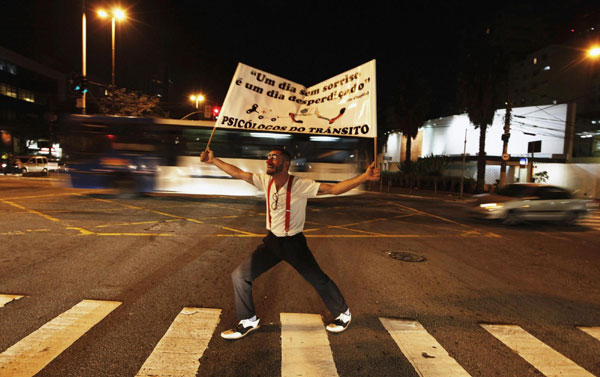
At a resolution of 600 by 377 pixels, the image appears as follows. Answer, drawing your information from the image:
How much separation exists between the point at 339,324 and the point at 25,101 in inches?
2833

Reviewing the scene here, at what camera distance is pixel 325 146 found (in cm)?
1468

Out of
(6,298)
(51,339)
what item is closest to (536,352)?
(51,339)

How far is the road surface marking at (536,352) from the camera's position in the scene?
3.29 meters

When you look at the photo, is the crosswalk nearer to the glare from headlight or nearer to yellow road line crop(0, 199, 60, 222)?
yellow road line crop(0, 199, 60, 222)

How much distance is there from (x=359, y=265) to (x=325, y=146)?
8.59m

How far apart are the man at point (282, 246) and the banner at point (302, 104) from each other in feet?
5.03

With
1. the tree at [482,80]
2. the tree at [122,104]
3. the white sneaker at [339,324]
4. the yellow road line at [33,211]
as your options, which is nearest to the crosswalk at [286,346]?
the white sneaker at [339,324]

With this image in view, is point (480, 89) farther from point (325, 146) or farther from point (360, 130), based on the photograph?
point (360, 130)

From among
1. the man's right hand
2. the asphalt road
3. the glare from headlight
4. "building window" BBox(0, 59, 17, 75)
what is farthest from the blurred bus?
"building window" BBox(0, 59, 17, 75)

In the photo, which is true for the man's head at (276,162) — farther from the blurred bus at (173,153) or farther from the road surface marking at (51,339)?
the blurred bus at (173,153)

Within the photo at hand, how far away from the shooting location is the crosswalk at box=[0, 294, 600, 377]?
315cm

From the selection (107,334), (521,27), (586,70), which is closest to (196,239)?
(107,334)

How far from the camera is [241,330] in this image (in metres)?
3.71

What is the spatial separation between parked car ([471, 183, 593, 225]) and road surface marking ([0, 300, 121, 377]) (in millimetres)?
11885
